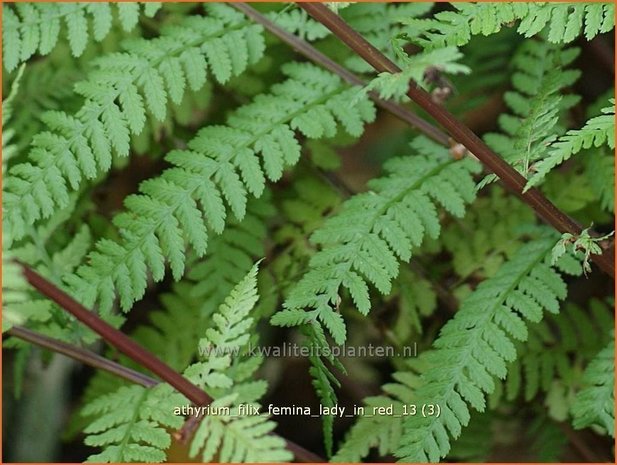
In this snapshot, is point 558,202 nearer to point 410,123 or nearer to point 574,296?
point 410,123

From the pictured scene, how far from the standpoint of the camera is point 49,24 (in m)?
2.20

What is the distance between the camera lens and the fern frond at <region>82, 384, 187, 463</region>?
71.7 inches

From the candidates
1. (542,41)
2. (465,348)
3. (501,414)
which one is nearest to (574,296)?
(501,414)

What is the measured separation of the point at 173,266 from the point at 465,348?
0.76 metres

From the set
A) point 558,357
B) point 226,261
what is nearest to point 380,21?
point 226,261

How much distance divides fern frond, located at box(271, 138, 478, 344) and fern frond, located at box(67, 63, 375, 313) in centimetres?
20

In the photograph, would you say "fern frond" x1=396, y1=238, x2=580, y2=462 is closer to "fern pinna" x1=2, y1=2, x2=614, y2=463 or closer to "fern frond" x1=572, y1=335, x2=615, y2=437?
"fern pinna" x1=2, y1=2, x2=614, y2=463

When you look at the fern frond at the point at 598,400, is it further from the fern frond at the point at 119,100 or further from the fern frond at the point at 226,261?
the fern frond at the point at 119,100

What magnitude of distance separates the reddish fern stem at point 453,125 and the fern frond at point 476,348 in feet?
0.73

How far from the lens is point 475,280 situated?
2584 millimetres

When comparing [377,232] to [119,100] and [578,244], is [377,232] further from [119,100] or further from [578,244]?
[119,100]

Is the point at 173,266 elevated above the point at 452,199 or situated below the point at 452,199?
below

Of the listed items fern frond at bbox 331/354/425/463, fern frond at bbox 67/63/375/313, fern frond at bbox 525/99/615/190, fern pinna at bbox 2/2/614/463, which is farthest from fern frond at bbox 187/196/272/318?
fern frond at bbox 525/99/615/190

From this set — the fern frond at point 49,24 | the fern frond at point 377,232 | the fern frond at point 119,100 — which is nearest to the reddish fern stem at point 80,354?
the fern frond at point 119,100
